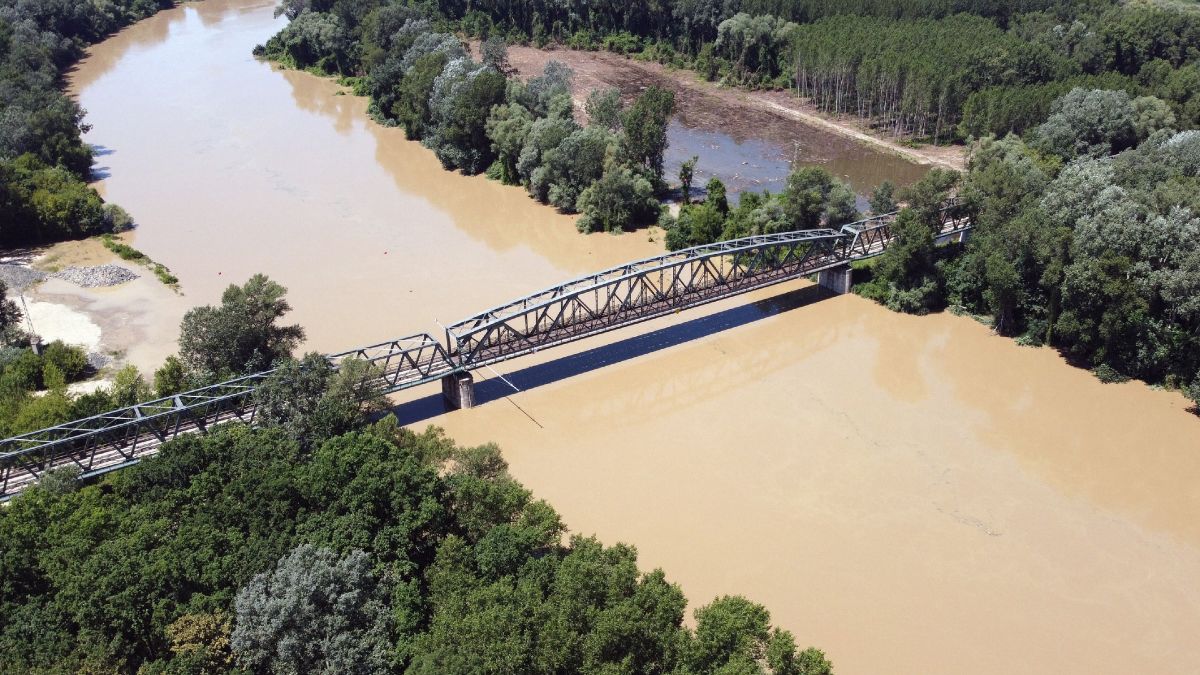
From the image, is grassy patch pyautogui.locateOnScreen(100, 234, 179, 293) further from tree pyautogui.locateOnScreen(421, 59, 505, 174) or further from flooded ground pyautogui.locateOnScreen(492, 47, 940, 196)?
flooded ground pyautogui.locateOnScreen(492, 47, 940, 196)

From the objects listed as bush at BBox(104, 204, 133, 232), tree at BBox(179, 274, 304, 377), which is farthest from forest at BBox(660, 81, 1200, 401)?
bush at BBox(104, 204, 133, 232)

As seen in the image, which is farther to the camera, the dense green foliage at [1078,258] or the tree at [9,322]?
the tree at [9,322]

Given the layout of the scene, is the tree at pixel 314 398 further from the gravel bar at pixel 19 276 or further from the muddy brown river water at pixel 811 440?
the gravel bar at pixel 19 276

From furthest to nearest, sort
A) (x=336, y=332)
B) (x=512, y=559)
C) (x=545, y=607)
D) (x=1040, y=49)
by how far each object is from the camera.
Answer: (x=1040, y=49) → (x=336, y=332) → (x=512, y=559) → (x=545, y=607)

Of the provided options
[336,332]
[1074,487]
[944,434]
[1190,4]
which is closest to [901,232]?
[944,434]

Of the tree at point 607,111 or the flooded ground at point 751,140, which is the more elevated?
the tree at point 607,111

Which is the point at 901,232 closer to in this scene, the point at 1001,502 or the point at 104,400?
the point at 1001,502

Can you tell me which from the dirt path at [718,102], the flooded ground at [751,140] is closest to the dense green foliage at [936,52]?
the dirt path at [718,102]
